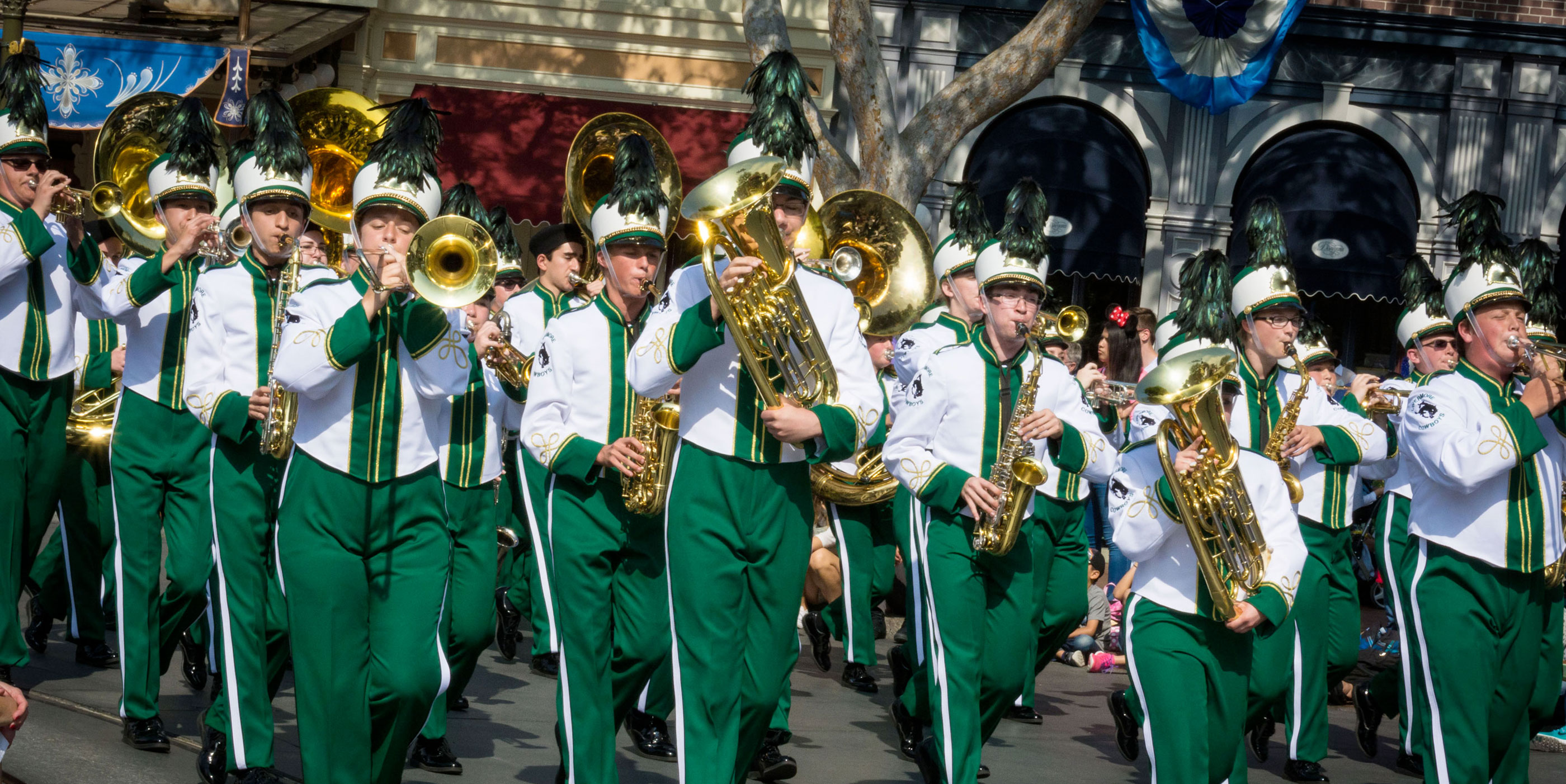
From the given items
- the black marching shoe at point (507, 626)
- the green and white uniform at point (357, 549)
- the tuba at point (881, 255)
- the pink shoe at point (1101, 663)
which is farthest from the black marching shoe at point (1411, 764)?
the green and white uniform at point (357, 549)

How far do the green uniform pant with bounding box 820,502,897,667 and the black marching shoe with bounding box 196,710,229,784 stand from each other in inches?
147

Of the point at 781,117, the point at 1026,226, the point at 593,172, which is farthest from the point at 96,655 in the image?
Result: the point at 1026,226

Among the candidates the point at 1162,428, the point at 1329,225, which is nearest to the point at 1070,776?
the point at 1162,428

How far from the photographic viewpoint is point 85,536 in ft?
27.2

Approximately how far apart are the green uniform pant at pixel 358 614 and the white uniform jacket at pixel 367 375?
0.07 m

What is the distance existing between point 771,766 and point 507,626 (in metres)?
2.75

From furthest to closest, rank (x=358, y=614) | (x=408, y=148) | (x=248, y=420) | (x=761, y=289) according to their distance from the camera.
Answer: (x=248, y=420)
(x=408, y=148)
(x=761, y=289)
(x=358, y=614)

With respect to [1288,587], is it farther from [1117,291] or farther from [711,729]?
[1117,291]

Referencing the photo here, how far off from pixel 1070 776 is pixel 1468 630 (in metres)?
2.01

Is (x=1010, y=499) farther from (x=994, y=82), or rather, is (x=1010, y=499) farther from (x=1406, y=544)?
(x=994, y=82)

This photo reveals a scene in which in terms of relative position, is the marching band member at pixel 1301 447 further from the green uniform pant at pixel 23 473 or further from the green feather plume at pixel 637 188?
the green uniform pant at pixel 23 473

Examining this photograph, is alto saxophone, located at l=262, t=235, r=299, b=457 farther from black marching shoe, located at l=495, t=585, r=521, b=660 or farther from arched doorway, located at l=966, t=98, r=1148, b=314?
arched doorway, located at l=966, t=98, r=1148, b=314

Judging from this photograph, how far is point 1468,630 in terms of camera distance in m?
6.15

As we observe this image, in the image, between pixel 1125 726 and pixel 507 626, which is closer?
pixel 1125 726
